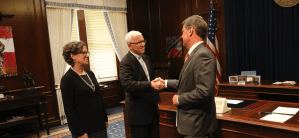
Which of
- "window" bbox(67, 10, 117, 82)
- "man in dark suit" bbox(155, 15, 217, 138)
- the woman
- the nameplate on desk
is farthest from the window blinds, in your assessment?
"man in dark suit" bbox(155, 15, 217, 138)

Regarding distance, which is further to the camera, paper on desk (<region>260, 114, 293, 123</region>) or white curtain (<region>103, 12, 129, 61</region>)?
white curtain (<region>103, 12, 129, 61</region>)

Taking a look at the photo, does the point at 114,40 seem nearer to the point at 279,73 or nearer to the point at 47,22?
the point at 47,22

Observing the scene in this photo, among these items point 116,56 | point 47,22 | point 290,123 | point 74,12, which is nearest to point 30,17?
point 47,22

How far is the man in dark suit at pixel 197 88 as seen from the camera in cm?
146

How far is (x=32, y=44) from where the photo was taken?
14.7 feet

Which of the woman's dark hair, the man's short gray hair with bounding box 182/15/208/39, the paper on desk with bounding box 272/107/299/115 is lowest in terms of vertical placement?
the paper on desk with bounding box 272/107/299/115

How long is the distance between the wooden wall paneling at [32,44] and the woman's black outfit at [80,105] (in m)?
3.16

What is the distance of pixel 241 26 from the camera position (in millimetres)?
4543

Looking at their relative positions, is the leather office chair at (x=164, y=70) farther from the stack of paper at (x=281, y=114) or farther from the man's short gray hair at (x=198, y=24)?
the man's short gray hair at (x=198, y=24)

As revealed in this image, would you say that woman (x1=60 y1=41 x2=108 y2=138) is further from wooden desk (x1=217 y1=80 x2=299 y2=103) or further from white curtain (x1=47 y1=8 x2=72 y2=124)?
white curtain (x1=47 y1=8 x2=72 y2=124)

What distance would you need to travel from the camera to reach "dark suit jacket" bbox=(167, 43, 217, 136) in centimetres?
145

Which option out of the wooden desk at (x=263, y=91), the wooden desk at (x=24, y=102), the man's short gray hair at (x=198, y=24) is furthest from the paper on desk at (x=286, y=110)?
the wooden desk at (x=24, y=102)

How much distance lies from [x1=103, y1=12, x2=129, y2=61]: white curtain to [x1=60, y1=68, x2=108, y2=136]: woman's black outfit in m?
4.16

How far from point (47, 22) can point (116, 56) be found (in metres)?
2.15
